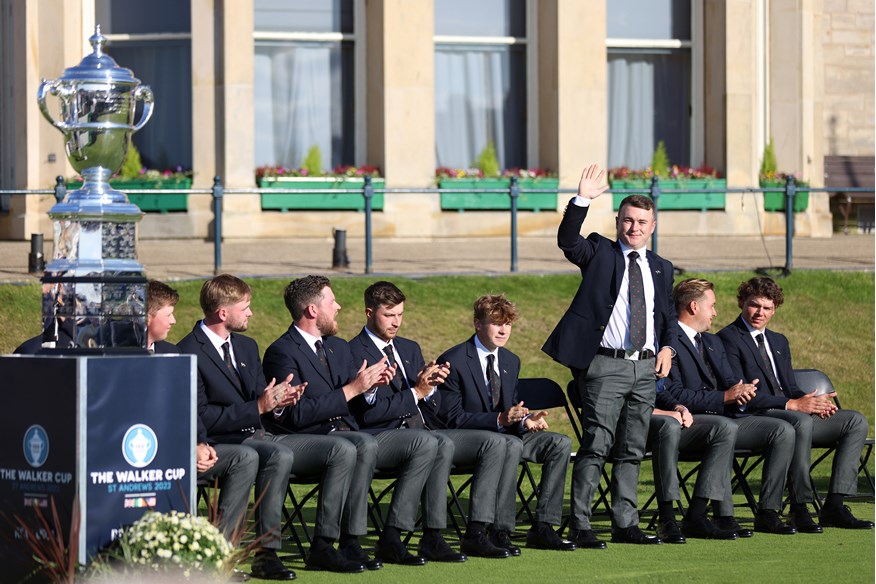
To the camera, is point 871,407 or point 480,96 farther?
point 480,96

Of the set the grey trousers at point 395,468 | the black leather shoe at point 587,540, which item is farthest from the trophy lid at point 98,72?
the black leather shoe at point 587,540

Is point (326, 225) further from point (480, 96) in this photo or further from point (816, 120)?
point (816, 120)

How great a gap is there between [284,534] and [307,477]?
1064 mm

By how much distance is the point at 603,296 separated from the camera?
966cm

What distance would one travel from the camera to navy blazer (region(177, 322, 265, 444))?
8891 millimetres

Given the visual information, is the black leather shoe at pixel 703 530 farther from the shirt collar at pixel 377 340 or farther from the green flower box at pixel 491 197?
the green flower box at pixel 491 197

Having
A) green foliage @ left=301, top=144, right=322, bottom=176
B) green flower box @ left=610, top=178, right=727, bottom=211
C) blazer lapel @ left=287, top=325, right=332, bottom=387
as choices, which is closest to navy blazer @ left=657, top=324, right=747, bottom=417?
blazer lapel @ left=287, top=325, right=332, bottom=387

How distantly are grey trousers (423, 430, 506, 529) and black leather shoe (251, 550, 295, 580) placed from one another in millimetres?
1038

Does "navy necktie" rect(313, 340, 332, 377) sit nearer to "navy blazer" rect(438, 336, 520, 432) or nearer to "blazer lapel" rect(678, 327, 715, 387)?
"navy blazer" rect(438, 336, 520, 432)

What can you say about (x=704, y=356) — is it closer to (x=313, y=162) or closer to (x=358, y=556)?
(x=358, y=556)

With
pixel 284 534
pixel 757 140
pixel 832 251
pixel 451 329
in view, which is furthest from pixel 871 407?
pixel 757 140

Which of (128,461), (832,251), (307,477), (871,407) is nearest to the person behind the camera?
(128,461)

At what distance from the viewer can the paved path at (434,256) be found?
16.9m

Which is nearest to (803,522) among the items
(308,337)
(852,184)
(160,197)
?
(308,337)
